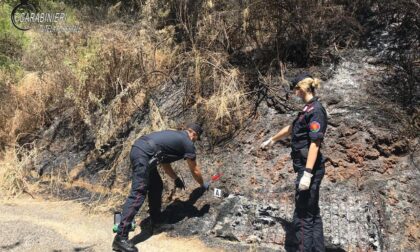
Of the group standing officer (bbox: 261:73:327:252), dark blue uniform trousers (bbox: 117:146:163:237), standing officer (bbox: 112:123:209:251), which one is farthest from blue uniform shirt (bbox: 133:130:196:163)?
standing officer (bbox: 261:73:327:252)

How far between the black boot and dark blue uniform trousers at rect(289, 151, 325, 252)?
1.83 meters

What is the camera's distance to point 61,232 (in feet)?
18.0

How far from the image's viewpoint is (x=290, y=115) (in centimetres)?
615

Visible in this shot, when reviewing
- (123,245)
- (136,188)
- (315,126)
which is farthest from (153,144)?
(315,126)

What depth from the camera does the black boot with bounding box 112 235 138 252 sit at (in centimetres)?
472

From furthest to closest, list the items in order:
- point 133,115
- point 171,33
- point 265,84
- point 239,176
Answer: point 171,33, point 133,115, point 265,84, point 239,176

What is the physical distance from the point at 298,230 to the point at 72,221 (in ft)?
10.8

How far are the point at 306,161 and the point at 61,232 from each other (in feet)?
11.0

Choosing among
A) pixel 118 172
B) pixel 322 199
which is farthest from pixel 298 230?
pixel 118 172

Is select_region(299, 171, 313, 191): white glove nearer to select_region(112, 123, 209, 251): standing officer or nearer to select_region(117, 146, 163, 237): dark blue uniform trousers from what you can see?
select_region(112, 123, 209, 251): standing officer

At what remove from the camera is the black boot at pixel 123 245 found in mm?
4719

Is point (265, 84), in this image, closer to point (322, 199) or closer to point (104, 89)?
point (322, 199)

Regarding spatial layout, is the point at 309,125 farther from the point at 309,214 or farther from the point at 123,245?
the point at 123,245

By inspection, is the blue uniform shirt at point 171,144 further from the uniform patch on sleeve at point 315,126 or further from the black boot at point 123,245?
the uniform patch on sleeve at point 315,126
